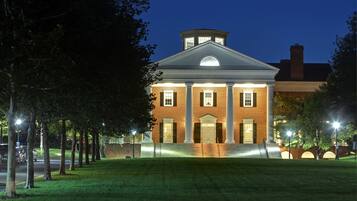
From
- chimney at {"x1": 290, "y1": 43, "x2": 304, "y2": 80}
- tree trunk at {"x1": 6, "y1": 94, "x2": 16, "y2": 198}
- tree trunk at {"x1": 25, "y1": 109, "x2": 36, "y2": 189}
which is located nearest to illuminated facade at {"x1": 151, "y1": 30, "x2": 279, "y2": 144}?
chimney at {"x1": 290, "y1": 43, "x2": 304, "y2": 80}

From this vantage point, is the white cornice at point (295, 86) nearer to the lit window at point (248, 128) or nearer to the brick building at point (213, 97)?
the brick building at point (213, 97)

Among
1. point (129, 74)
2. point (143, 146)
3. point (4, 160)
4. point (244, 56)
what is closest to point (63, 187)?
point (129, 74)

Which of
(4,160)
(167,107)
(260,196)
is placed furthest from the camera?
(167,107)

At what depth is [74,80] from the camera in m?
27.5

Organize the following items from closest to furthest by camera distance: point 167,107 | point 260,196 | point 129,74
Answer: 1. point 260,196
2. point 129,74
3. point 167,107

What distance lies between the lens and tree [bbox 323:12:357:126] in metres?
53.3

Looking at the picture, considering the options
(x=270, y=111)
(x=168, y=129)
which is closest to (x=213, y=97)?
(x=168, y=129)

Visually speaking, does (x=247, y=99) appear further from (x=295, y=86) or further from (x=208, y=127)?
(x=295, y=86)

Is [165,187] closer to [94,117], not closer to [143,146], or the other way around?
[94,117]

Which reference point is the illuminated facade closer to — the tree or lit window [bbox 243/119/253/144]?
lit window [bbox 243/119/253/144]

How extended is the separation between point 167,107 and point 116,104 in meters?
61.4

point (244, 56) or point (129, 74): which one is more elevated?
point (244, 56)

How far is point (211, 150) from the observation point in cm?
9150

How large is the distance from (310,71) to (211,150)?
2989 centimetres
